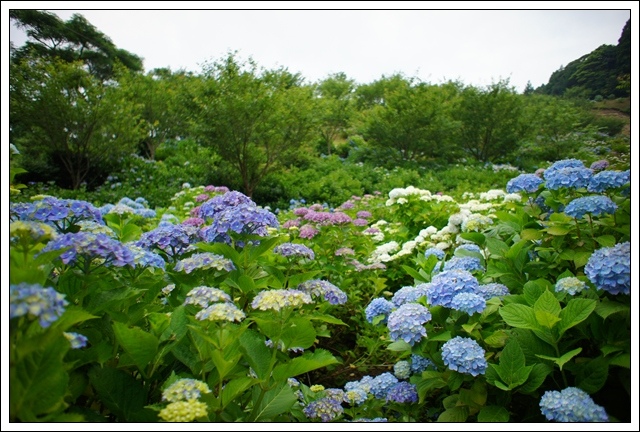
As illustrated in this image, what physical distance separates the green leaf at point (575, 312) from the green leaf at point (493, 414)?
12.7 inches

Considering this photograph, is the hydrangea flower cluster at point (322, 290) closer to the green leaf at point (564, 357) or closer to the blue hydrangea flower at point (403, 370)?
the blue hydrangea flower at point (403, 370)

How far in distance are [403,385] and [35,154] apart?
32.4 feet

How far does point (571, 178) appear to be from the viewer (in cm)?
171

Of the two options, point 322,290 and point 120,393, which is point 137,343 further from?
point 322,290

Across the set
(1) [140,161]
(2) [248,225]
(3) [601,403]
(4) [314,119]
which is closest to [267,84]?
(4) [314,119]

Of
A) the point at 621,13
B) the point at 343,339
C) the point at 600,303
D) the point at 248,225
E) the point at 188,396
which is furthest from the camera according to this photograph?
the point at 343,339

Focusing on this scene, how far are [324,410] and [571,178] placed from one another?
4.20 feet

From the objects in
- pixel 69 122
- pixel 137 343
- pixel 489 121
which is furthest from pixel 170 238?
pixel 489 121

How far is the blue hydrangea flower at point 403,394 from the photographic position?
5.36 ft

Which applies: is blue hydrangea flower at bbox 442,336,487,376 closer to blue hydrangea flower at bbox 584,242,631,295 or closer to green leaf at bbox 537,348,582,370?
green leaf at bbox 537,348,582,370

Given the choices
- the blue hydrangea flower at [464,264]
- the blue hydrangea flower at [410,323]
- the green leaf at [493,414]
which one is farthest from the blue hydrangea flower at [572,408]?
the blue hydrangea flower at [464,264]

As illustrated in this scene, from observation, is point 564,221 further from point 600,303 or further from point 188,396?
point 188,396

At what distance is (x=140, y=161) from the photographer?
10531 mm

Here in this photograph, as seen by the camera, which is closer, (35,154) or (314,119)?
(35,154)
